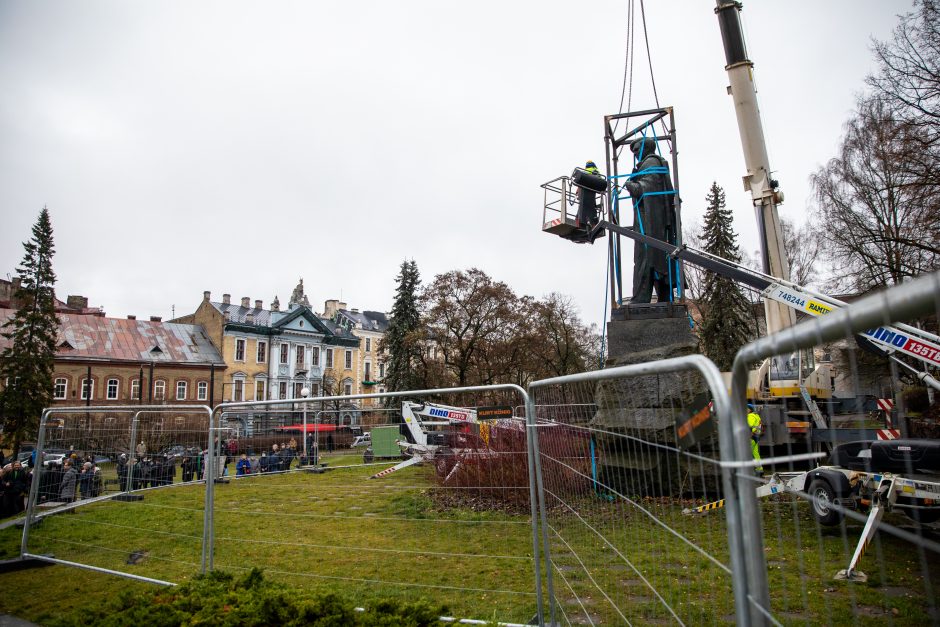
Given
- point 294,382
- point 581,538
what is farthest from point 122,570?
point 294,382

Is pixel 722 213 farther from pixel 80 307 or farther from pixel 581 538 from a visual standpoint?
pixel 80 307

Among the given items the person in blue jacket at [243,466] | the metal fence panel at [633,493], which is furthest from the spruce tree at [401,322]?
the metal fence panel at [633,493]

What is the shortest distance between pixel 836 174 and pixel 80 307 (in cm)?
6427

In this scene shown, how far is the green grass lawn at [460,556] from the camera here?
2.91 m

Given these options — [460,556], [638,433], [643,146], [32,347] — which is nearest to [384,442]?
[460,556]

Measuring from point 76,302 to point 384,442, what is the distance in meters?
65.9

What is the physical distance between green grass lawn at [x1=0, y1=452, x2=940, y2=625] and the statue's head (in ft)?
19.4

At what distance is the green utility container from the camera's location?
6.69m

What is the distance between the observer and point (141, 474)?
8031mm

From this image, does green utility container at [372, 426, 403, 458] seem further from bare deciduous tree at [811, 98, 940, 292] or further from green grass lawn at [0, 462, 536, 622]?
bare deciduous tree at [811, 98, 940, 292]

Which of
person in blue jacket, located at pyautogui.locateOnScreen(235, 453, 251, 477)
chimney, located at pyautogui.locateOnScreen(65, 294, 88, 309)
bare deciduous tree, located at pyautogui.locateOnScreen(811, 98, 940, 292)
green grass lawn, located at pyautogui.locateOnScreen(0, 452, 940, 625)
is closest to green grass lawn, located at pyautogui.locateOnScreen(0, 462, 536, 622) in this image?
green grass lawn, located at pyautogui.locateOnScreen(0, 452, 940, 625)

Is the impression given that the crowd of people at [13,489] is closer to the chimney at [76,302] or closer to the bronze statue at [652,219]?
the bronze statue at [652,219]

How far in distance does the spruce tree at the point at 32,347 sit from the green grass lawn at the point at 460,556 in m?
31.1

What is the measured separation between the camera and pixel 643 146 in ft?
34.7
